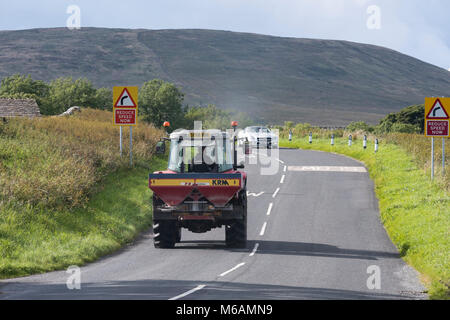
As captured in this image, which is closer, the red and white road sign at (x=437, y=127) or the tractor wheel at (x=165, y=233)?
the tractor wheel at (x=165, y=233)

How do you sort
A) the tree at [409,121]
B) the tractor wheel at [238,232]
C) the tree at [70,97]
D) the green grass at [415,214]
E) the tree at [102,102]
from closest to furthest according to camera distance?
1. the green grass at [415,214]
2. the tractor wheel at [238,232]
3. the tree at [70,97]
4. the tree at [102,102]
5. the tree at [409,121]

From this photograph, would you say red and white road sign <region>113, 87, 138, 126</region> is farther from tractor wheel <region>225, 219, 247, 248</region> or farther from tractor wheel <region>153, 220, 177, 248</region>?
tractor wheel <region>225, 219, 247, 248</region>

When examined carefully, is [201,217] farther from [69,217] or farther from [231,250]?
[69,217]

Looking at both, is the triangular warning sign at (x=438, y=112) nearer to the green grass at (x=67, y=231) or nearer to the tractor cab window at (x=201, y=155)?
the tractor cab window at (x=201, y=155)

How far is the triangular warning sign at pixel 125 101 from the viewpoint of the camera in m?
25.5

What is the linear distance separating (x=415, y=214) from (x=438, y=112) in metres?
5.62

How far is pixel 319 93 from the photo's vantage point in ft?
628

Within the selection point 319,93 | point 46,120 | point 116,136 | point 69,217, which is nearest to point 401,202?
point 69,217

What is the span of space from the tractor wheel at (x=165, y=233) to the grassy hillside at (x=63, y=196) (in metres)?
1.33

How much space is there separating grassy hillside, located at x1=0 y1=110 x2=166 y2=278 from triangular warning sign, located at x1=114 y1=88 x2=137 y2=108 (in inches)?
83.4

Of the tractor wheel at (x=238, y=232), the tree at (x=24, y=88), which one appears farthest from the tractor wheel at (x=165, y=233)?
the tree at (x=24, y=88)

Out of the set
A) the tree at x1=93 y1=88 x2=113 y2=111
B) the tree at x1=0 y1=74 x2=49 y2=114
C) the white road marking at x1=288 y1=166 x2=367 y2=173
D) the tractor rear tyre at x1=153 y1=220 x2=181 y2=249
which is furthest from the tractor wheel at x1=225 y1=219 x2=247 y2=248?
the tree at x1=0 y1=74 x2=49 y2=114

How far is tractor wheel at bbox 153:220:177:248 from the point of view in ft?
58.1
